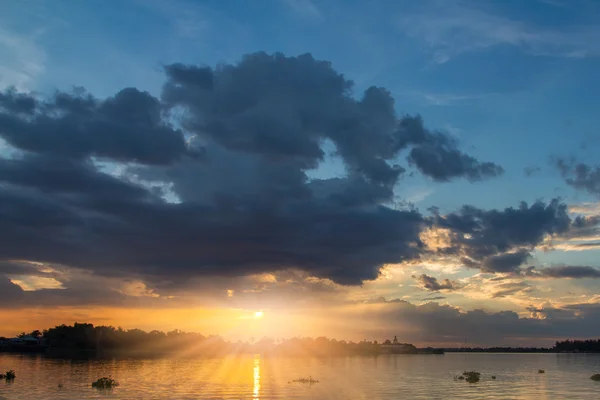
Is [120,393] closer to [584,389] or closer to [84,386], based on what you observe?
[84,386]

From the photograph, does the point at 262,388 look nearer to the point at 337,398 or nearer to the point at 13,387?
the point at 337,398

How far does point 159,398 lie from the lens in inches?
3856

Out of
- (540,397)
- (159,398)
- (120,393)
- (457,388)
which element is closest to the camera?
(159,398)

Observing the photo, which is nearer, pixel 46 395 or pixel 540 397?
pixel 46 395

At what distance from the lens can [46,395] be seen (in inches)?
3890

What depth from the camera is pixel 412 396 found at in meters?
110

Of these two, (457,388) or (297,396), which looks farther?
(457,388)

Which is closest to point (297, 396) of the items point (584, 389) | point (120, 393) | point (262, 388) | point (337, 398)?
point (337, 398)

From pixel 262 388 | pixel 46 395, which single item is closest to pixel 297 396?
pixel 262 388

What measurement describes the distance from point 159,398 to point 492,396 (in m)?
63.3

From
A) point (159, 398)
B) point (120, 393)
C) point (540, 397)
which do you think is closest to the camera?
point (159, 398)

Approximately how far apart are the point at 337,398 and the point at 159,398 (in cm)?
3156

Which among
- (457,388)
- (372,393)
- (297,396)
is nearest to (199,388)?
(297,396)

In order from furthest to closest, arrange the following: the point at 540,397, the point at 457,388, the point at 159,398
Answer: the point at 457,388
the point at 540,397
the point at 159,398
